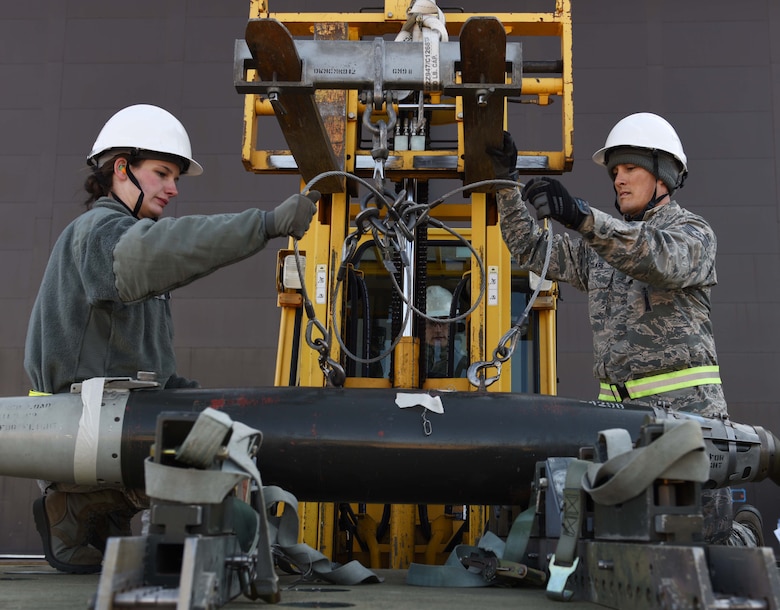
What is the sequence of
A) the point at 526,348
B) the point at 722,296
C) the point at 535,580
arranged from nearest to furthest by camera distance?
the point at 535,580, the point at 526,348, the point at 722,296

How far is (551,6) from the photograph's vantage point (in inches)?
360

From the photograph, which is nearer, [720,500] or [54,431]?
[54,431]

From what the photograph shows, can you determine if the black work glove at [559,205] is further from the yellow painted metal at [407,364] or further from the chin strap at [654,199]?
the yellow painted metal at [407,364]

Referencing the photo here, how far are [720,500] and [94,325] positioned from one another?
2.44 meters

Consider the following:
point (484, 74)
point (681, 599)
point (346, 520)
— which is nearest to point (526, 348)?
point (346, 520)

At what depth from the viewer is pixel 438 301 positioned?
466cm

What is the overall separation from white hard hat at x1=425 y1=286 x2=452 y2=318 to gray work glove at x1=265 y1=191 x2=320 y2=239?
189 centimetres

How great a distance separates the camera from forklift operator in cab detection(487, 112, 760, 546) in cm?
330

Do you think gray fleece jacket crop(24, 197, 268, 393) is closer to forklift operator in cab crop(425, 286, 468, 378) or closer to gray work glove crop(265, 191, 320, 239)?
gray work glove crop(265, 191, 320, 239)

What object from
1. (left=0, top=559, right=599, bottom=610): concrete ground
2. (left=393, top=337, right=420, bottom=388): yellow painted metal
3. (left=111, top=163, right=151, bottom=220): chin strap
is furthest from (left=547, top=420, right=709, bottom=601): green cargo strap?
(left=111, top=163, right=151, bottom=220): chin strap

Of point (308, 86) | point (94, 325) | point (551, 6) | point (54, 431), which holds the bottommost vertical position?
point (54, 431)

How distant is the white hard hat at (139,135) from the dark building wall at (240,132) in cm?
522

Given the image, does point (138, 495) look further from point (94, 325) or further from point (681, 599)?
point (681, 599)

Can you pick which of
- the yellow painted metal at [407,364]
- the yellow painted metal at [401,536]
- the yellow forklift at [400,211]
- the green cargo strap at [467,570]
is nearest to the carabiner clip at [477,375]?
the yellow forklift at [400,211]
